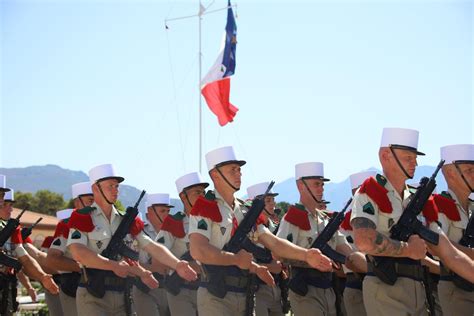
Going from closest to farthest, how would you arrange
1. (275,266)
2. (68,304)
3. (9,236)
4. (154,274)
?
(275,266) < (9,236) < (68,304) < (154,274)

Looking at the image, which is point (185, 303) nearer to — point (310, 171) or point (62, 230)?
point (62, 230)

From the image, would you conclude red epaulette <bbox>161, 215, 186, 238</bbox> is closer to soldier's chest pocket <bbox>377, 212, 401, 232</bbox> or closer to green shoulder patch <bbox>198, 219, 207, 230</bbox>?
green shoulder patch <bbox>198, 219, 207, 230</bbox>

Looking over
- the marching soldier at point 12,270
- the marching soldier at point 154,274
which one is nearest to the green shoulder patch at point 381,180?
the marching soldier at point 154,274

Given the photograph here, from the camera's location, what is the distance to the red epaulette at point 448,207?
7992 mm

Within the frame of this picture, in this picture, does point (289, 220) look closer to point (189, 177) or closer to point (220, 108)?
point (189, 177)

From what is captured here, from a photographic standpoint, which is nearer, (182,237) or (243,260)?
(243,260)

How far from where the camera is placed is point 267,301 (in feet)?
34.0

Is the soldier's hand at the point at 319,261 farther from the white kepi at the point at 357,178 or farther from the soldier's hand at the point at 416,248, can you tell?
the white kepi at the point at 357,178

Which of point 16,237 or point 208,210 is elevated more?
point 208,210

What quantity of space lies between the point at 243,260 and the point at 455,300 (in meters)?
2.41

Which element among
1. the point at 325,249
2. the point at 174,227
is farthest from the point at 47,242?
the point at 325,249

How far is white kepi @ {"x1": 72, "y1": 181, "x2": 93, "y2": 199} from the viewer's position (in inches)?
462

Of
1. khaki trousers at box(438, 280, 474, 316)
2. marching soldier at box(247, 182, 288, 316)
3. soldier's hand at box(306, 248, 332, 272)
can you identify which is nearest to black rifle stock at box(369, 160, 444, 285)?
soldier's hand at box(306, 248, 332, 272)

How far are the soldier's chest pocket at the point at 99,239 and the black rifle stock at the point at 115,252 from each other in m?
0.06
